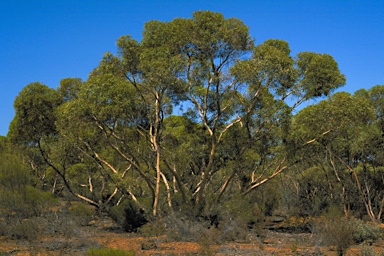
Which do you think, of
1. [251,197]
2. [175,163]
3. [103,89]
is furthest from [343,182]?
[103,89]

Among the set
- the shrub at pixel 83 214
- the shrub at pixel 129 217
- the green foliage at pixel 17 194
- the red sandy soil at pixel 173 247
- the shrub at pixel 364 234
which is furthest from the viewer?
the shrub at pixel 83 214

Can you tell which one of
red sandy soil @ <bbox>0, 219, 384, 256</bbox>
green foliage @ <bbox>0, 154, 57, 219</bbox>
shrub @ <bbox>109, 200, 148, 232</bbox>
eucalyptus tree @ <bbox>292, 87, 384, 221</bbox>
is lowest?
red sandy soil @ <bbox>0, 219, 384, 256</bbox>

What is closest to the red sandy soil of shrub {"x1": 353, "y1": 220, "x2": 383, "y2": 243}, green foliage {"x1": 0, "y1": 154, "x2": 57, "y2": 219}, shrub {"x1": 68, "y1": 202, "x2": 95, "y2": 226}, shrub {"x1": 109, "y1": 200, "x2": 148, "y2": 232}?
shrub {"x1": 353, "y1": 220, "x2": 383, "y2": 243}

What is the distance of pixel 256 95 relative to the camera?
20.4m

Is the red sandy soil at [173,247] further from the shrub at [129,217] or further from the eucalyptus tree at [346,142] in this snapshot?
the eucalyptus tree at [346,142]

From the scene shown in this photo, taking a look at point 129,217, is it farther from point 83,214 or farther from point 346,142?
point 346,142

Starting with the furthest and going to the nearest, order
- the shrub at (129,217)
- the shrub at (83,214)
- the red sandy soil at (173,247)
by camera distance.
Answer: the shrub at (83,214)
the shrub at (129,217)
the red sandy soil at (173,247)

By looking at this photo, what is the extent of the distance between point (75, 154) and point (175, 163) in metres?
6.36

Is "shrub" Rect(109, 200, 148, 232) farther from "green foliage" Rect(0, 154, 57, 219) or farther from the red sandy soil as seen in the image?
the red sandy soil

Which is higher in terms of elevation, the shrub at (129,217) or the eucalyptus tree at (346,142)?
the eucalyptus tree at (346,142)

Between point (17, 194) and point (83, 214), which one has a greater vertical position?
point (17, 194)

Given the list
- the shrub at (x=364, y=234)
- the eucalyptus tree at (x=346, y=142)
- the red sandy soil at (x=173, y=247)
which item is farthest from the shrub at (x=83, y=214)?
the shrub at (x=364, y=234)

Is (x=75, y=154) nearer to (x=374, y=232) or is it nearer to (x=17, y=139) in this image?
(x=17, y=139)

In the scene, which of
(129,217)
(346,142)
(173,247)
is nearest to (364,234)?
(173,247)
